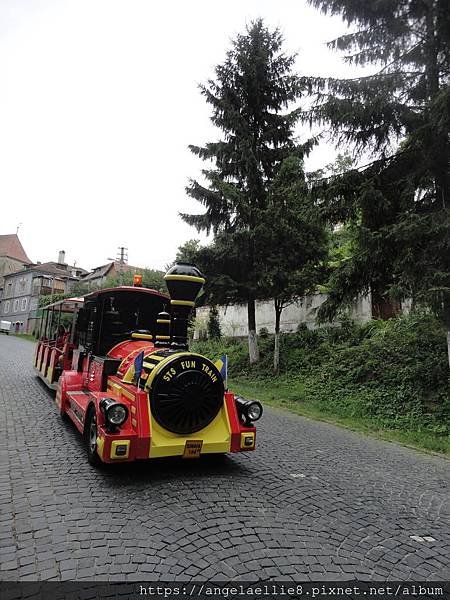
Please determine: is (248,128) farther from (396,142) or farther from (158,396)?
(158,396)

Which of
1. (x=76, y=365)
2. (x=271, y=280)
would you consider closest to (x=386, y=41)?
(x=271, y=280)

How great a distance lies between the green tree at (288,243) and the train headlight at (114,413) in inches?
311

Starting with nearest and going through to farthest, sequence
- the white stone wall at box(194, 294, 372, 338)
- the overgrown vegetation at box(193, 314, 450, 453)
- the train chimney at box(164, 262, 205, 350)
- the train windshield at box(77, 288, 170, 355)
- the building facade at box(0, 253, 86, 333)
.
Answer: the train chimney at box(164, 262, 205, 350)
the train windshield at box(77, 288, 170, 355)
the overgrown vegetation at box(193, 314, 450, 453)
the white stone wall at box(194, 294, 372, 338)
the building facade at box(0, 253, 86, 333)

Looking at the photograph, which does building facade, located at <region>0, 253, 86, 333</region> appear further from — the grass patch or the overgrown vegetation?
the grass patch

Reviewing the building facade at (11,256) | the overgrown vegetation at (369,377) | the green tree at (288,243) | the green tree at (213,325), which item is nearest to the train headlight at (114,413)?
the overgrown vegetation at (369,377)

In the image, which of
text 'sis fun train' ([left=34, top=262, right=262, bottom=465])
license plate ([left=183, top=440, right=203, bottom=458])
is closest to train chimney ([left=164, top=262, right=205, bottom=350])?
text 'sis fun train' ([left=34, top=262, right=262, bottom=465])

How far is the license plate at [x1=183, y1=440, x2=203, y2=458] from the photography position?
430cm

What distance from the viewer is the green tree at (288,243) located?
1134cm

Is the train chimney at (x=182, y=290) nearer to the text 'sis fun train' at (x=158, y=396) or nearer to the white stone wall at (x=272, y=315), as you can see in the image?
Answer: the text 'sis fun train' at (x=158, y=396)

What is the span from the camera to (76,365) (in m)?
7.48

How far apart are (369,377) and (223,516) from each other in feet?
23.4

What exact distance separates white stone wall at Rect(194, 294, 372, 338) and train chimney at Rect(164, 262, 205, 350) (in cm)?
732

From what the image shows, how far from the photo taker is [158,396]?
4277mm

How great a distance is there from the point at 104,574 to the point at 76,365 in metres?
5.38
